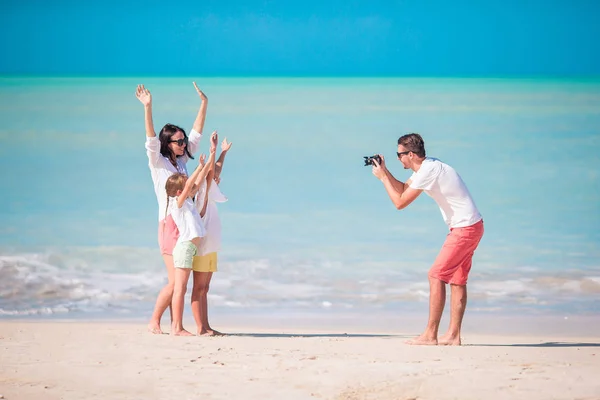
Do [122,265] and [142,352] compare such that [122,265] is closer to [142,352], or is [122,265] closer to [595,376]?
[142,352]

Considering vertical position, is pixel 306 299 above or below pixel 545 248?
below

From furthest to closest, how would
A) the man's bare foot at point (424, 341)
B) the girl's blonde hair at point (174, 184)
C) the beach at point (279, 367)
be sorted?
the girl's blonde hair at point (174, 184)
the man's bare foot at point (424, 341)
the beach at point (279, 367)

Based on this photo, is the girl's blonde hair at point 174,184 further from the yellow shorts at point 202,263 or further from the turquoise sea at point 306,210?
the turquoise sea at point 306,210

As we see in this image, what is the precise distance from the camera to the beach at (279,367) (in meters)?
3.85

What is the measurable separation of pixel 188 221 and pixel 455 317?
1331 millimetres

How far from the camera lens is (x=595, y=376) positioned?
4055 mm

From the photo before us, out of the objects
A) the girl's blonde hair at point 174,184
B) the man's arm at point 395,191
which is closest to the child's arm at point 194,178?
the girl's blonde hair at point 174,184

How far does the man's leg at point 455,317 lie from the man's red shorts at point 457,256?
38mm

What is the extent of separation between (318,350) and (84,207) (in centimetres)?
534

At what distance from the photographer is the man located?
4.83m

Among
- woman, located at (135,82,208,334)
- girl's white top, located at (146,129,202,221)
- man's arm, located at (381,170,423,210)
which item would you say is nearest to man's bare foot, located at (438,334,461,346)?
man's arm, located at (381,170,423,210)

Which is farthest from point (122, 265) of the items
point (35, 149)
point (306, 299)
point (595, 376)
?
point (35, 149)

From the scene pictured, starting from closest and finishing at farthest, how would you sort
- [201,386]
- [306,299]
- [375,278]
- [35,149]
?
1. [201,386]
2. [306,299]
3. [375,278]
4. [35,149]

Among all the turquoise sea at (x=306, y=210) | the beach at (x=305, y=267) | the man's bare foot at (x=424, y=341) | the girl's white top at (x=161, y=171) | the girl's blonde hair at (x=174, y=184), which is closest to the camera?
the beach at (x=305, y=267)
